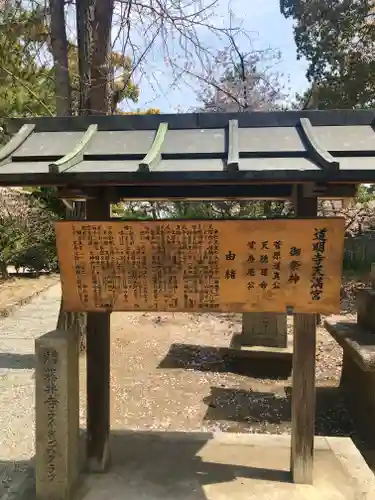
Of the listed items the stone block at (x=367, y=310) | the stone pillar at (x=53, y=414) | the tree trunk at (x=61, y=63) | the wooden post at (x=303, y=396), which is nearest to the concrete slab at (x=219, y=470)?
the wooden post at (x=303, y=396)

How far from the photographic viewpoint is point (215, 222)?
3.01m

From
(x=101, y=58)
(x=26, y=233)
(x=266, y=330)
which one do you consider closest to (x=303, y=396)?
(x=266, y=330)

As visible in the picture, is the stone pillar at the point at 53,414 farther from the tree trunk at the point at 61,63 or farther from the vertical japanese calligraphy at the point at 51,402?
the tree trunk at the point at 61,63

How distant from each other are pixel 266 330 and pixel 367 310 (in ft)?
6.82

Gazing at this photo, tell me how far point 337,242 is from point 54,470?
238cm

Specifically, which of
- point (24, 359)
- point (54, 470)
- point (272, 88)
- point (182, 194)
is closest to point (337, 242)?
point (182, 194)

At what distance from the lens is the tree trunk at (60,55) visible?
641cm

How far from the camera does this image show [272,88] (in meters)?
13.3

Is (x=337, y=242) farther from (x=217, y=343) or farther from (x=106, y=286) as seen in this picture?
(x=217, y=343)

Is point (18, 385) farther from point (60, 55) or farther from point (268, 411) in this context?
point (60, 55)

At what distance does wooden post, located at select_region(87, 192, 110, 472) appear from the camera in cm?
347

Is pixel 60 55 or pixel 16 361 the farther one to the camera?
pixel 16 361

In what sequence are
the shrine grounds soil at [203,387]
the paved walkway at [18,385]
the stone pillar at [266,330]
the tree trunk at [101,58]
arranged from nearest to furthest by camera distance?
the paved walkway at [18,385] → the shrine grounds soil at [203,387] → the tree trunk at [101,58] → the stone pillar at [266,330]

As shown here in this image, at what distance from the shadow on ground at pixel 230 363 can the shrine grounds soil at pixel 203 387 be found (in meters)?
0.01
